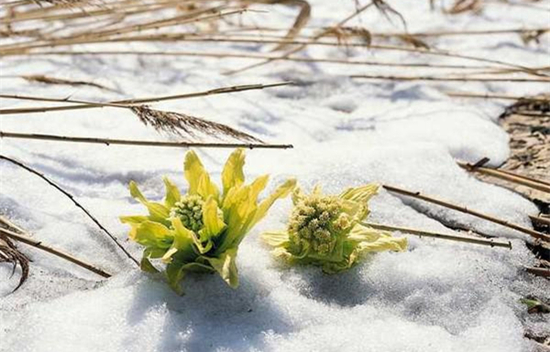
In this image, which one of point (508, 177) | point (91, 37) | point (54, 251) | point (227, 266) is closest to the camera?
point (227, 266)

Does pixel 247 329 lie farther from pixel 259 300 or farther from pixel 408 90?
pixel 408 90

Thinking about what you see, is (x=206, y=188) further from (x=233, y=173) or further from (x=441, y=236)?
(x=441, y=236)

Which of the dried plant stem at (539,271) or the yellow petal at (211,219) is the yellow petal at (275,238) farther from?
the dried plant stem at (539,271)

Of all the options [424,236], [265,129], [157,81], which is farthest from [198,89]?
[424,236]

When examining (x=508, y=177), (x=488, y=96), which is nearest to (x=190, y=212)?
(x=508, y=177)

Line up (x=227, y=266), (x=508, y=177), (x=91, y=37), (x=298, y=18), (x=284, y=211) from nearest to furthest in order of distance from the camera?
1. (x=227, y=266)
2. (x=284, y=211)
3. (x=508, y=177)
4. (x=91, y=37)
5. (x=298, y=18)

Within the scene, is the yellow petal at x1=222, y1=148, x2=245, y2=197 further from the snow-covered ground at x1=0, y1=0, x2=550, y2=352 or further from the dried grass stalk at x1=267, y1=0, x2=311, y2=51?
the dried grass stalk at x1=267, y1=0, x2=311, y2=51
